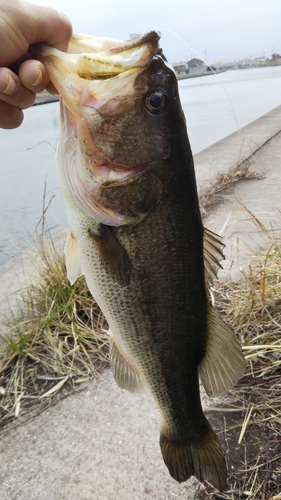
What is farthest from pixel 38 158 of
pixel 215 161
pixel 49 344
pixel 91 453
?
pixel 91 453

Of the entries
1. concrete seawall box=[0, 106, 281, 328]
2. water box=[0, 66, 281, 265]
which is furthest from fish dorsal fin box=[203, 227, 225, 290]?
concrete seawall box=[0, 106, 281, 328]

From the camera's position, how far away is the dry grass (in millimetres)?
2738

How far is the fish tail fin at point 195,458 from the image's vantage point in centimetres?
166

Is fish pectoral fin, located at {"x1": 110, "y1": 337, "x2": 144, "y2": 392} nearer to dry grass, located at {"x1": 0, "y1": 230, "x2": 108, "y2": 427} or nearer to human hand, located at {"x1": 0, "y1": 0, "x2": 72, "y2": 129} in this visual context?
human hand, located at {"x1": 0, "y1": 0, "x2": 72, "y2": 129}

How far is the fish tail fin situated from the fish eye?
123 centimetres

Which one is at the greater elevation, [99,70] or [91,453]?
[99,70]

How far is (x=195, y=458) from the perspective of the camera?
169cm

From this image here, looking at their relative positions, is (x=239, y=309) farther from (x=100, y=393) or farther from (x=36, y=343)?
(x=36, y=343)

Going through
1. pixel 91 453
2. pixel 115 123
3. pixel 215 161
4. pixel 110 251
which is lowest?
pixel 91 453

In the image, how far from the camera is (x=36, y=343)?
3.02 meters

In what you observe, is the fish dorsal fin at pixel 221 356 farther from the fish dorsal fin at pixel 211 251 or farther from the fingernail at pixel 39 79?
the fingernail at pixel 39 79

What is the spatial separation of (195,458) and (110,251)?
908mm

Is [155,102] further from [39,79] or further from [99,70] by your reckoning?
[39,79]

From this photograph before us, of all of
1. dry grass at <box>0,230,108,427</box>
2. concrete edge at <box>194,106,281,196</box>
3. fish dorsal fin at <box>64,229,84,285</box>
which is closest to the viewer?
fish dorsal fin at <box>64,229,84,285</box>
